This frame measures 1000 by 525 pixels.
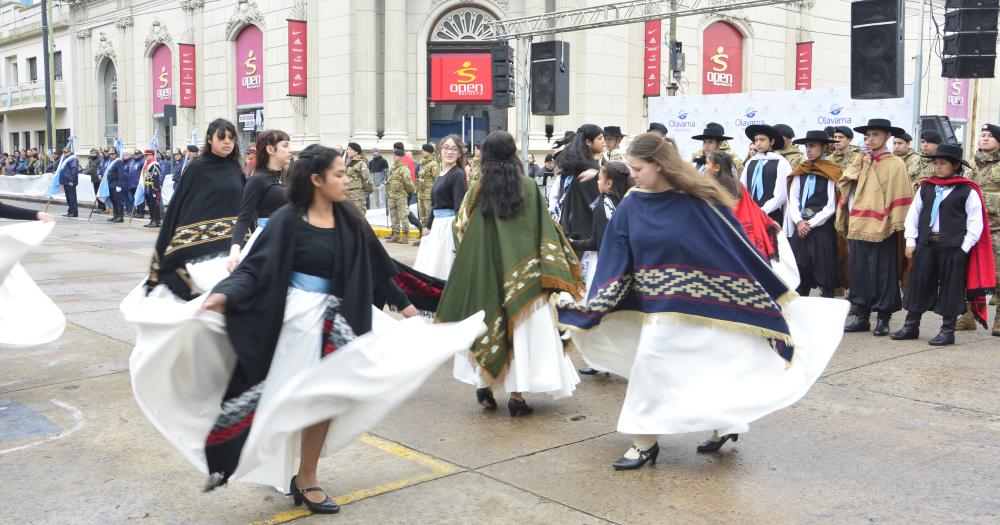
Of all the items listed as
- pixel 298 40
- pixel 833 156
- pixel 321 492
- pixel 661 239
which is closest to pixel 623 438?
pixel 661 239

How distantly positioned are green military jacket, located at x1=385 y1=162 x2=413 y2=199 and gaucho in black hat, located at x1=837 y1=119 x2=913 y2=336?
33.4ft

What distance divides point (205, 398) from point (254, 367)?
277mm

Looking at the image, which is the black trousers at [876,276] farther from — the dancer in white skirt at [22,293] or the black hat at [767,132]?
the dancer in white skirt at [22,293]

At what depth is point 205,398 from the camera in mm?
4109

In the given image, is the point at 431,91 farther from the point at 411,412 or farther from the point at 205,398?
the point at 205,398

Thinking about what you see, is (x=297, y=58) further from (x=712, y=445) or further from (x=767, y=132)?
(x=712, y=445)

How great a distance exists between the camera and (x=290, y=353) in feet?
13.6

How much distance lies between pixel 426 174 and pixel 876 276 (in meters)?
9.30

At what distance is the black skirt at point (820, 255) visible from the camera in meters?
9.66

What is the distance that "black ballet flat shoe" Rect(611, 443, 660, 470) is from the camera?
16.5 feet

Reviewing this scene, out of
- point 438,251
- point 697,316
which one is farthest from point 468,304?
point 438,251

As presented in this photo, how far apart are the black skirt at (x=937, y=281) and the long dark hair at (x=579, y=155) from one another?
3.33m

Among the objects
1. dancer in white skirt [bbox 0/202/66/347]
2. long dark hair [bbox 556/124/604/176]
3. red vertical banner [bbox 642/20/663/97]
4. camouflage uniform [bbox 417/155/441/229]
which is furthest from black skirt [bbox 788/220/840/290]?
red vertical banner [bbox 642/20/663/97]

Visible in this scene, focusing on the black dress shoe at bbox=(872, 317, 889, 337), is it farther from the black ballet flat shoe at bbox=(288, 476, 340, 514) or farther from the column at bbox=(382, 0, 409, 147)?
the column at bbox=(382, 0, 409, 147)
